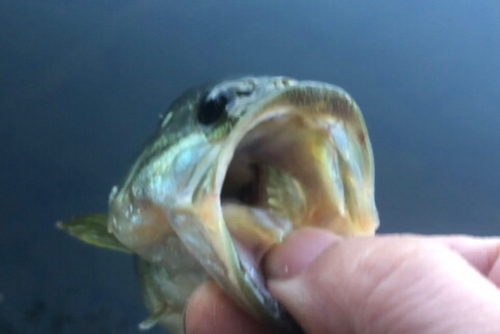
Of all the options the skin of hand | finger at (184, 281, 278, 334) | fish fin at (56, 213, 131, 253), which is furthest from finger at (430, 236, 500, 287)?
fish fin at (56, 213, 131, 253)

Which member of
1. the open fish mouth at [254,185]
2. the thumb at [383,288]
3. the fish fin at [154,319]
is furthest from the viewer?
the fish fin at [154,319]

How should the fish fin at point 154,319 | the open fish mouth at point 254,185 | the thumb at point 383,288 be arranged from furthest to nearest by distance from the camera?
the fish fin at point 154,319, the open fish mouth at point 254,185, the thumb at point 383,288

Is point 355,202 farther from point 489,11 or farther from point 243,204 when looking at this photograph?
point 489,11

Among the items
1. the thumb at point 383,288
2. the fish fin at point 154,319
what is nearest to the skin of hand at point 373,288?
the thumb at point 383,288

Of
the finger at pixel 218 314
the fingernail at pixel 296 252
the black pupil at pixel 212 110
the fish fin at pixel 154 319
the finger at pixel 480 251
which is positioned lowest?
the fish fin at pixel 154 319

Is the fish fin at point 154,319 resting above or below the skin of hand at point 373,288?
below

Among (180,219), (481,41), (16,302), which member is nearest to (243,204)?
(180,219)

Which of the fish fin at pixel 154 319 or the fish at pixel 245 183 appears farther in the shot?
the fish fin at pixel 154 319

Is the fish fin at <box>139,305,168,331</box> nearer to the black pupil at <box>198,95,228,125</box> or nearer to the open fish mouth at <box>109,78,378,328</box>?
the open fish mouth at <box>109,78,378,328</box>

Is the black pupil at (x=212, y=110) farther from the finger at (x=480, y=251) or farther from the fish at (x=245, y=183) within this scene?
the finger at (x=480, y=251)
